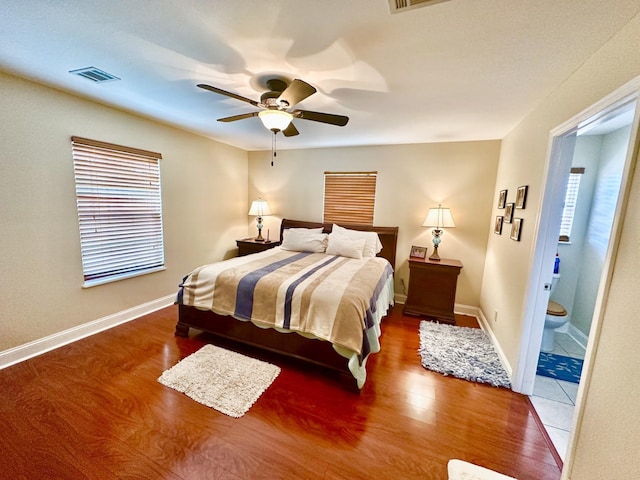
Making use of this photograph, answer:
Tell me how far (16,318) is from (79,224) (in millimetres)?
920

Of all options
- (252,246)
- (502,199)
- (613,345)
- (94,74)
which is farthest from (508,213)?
(94,74)

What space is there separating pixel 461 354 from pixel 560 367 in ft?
2.90

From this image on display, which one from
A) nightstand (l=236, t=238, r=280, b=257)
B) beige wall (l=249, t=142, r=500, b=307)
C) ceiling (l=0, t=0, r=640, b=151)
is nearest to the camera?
ceiling (l=0, t=0, r=640, b=151)

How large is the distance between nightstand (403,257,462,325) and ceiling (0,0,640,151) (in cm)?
174

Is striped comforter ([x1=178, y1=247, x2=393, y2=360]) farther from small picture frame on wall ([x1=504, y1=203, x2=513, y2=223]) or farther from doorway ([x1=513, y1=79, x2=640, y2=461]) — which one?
small picture frame on wall ([x1=504, y1=203, x2=513, y2=223])

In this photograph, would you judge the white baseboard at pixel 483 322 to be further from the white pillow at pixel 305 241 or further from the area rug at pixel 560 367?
the white pillow at pixel 305 241

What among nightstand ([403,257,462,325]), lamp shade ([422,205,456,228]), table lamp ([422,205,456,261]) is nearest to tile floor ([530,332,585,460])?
→ nightstand ([403,257,462,325])

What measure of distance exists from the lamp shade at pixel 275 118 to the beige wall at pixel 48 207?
1.96 metres

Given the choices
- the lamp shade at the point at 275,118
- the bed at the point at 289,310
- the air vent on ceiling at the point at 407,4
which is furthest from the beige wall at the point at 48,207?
the air vent on ceiling at the point at 407,4

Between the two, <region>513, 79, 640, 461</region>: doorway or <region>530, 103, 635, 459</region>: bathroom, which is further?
<region>530, 103, 635, 459</region>: bathroom

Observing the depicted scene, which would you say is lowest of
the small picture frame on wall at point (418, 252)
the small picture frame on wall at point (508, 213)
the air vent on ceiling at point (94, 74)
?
the small picture frame on wall at point (418, 252)

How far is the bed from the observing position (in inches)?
78.6

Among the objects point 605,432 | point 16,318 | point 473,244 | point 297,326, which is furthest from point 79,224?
point 473,244

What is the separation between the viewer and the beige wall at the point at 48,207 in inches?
82.1
